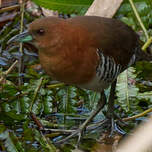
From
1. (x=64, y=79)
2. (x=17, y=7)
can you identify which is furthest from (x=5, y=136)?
(x=17, y=7)

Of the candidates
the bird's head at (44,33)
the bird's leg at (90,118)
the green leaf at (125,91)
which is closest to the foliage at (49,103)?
the green leaf at (125,91)

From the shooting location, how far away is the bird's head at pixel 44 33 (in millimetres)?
2959

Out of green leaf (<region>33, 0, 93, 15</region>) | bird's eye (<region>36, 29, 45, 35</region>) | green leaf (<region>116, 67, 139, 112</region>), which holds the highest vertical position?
bird's eye (<region>36, 29, 45, 35</region>)

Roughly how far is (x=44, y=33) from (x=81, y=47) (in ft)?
0.97

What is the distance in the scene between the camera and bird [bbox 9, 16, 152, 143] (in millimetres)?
3004

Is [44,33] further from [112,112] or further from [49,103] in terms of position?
[112,112]

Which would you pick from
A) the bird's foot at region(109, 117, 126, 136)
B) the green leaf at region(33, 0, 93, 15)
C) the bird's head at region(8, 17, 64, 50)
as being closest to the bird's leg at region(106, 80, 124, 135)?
the bird's foot at region(109, 117, 126, 136)

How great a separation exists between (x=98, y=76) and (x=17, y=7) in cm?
247

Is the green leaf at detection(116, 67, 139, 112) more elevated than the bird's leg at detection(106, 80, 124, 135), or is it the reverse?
the green leaf at detection(116, 67, 139, 112)

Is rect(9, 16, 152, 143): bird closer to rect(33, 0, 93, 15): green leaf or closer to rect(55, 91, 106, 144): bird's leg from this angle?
rect(55, 91, 106, 144): bird's leg

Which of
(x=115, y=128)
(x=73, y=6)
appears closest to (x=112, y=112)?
(x=115, y=128)

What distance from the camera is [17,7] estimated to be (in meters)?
5.37

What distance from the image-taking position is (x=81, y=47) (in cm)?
310

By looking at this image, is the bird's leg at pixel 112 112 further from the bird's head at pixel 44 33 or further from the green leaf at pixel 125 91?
the bird's head at pixel 44 33
